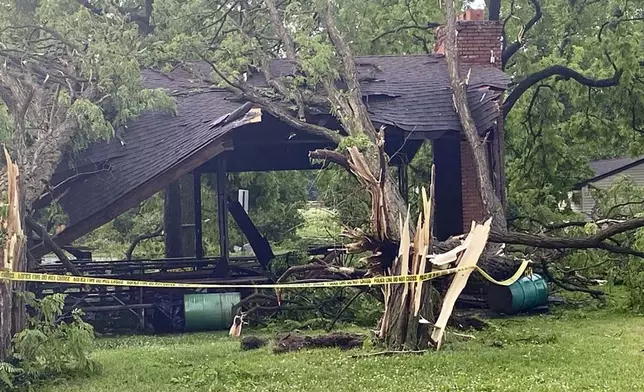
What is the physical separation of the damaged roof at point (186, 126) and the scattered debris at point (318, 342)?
369 centimetres

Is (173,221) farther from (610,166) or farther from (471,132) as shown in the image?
(610,166)

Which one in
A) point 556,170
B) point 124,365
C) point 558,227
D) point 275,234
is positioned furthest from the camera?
point 275,234

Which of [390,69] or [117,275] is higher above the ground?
[390,69]

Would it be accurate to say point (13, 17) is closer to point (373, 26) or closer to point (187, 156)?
point (187, 156)

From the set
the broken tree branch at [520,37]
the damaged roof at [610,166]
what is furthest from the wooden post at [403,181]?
the damaged roof at [610,166]

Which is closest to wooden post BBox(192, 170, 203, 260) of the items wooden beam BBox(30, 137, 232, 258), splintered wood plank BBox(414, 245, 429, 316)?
wooden beam BBox(30, 137, 232, 258)

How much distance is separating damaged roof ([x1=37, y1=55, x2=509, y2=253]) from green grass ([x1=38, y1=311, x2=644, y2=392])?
2732mm

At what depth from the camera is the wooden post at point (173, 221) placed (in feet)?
50.5

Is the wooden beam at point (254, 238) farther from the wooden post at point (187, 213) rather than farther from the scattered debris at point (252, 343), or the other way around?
the scattered debris at point (252, 343)

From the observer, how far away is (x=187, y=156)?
11.3 metres

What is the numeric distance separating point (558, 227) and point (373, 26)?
971cm

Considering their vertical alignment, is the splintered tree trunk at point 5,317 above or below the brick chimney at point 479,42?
below

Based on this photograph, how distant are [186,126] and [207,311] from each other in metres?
2.86

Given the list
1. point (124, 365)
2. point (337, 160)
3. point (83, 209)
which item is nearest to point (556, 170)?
point (337, 160)
